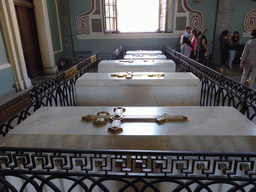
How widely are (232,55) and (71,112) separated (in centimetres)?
682

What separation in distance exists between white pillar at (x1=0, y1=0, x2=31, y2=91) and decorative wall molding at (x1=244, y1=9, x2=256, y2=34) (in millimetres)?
7859

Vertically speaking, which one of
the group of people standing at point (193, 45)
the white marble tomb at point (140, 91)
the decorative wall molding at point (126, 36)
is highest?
the decorative wall molding at point (126, 36)

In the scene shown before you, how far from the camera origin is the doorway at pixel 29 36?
17.9 ft

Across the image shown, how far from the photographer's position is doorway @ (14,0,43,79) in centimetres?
546

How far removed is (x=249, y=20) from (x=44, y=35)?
7.57 meters

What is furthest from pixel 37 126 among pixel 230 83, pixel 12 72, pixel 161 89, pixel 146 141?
pixel 12 72

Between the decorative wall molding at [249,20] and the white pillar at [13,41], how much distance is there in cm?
786

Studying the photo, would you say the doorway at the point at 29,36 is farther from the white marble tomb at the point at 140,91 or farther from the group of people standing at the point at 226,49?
the group of people standing at the point at 226,49

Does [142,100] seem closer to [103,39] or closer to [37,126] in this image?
[37,126]

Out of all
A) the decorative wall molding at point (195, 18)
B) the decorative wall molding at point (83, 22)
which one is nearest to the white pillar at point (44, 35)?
the decorative wall molding at point (83, 22)

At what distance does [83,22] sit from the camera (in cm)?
773

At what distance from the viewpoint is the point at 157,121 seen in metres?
1.50

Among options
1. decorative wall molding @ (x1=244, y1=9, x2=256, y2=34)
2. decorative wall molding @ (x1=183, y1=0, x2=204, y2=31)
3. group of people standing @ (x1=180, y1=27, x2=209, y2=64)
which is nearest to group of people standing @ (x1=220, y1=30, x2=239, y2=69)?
decorative wall molding @ (x1=244, y1=9, x2=256, y2=34)

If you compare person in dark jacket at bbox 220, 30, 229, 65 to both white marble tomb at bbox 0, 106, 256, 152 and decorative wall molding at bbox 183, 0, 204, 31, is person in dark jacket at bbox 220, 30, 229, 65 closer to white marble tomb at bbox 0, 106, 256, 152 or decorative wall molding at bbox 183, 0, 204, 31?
decorative wall molding at bbox 183, 0, 204, 31
